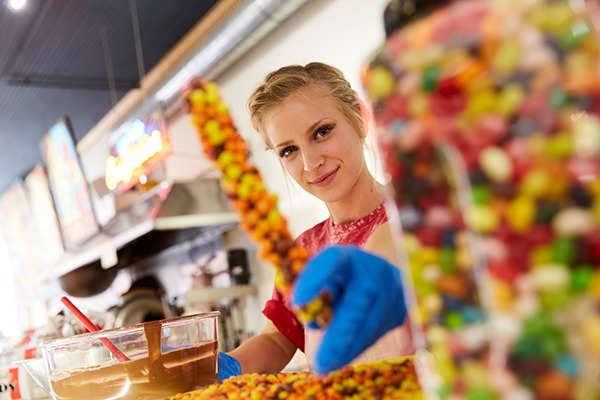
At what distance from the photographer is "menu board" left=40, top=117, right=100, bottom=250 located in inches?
188

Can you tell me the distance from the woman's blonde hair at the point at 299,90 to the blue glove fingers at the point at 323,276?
2.63 ft

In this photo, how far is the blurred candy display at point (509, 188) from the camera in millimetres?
404

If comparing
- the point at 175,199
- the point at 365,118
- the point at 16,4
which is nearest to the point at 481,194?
the point at 365,118

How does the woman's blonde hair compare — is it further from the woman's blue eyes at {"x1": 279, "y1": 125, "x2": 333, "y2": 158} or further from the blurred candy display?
the blurred candy display

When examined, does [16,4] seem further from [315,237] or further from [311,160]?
[311,160]

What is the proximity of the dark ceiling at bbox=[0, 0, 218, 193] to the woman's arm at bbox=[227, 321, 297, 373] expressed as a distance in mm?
3067

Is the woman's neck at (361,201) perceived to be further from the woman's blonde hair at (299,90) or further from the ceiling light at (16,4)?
the ceiling light at (16,4)

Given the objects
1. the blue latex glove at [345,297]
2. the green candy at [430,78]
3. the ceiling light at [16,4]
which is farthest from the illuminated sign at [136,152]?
the green candy at [430,78]

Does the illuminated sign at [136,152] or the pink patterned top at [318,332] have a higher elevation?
the illuminated sign at [136,152]

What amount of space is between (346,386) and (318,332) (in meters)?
0.39

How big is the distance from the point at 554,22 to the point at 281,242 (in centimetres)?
44

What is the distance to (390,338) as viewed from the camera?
1140 mm

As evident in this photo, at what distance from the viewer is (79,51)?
496 cm

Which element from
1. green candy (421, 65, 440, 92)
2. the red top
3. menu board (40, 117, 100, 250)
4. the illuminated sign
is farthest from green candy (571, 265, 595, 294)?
menu board (40, 117, 100, 250)
